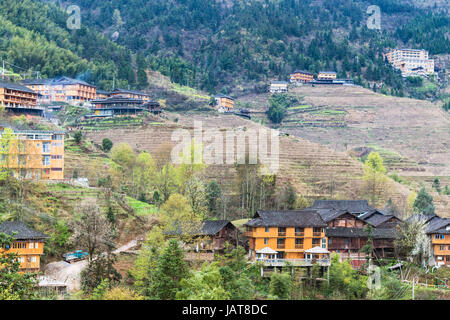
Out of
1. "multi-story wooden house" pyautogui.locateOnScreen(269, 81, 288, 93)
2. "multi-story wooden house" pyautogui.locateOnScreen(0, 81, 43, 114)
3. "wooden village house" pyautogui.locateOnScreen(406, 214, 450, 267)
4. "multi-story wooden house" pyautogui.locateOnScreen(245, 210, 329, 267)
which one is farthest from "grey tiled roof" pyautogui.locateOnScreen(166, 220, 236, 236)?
"multi-story wooden house" pyautogui.locateOnScreen(269, 81, 288, 93)

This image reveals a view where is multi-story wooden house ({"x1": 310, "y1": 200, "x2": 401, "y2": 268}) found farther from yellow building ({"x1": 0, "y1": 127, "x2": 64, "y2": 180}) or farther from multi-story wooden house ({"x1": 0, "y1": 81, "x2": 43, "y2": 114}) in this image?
multi-story wooden house ({"x1": 0, "y1": 81, "x2": 43, "y2": 114})

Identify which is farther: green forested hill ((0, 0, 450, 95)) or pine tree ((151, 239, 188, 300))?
green forested hill ((0, 0, 450, 95))

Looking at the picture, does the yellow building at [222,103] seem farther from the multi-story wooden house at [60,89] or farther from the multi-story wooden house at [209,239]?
the multi-story wooden house at [209,239]

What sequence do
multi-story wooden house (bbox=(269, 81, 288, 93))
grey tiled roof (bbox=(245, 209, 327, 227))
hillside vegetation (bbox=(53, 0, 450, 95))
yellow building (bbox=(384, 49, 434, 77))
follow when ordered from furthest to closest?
yellow building (bbox=(384, 49, 434, 77)), hillside vegetation (bbox=(53, 0, 450, 95)), multi-story wooden house (bbox=(269, 81, 288, 93)), grey tiled roof (bbox=(245, 209, 327, 227))

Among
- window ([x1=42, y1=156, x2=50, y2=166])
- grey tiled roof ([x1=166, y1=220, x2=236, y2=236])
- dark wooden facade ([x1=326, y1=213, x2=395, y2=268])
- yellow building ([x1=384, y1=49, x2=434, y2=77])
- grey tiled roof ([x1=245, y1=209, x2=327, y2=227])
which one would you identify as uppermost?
yellow building ([x1=384, y1=49, x2=434, y2=77])

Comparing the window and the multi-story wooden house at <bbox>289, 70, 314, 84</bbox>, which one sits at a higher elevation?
the multi-story wooden house at <bbox>289, 70, 314, 84</bbox>

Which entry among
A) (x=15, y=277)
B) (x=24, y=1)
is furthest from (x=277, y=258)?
(x=24, y=1)
